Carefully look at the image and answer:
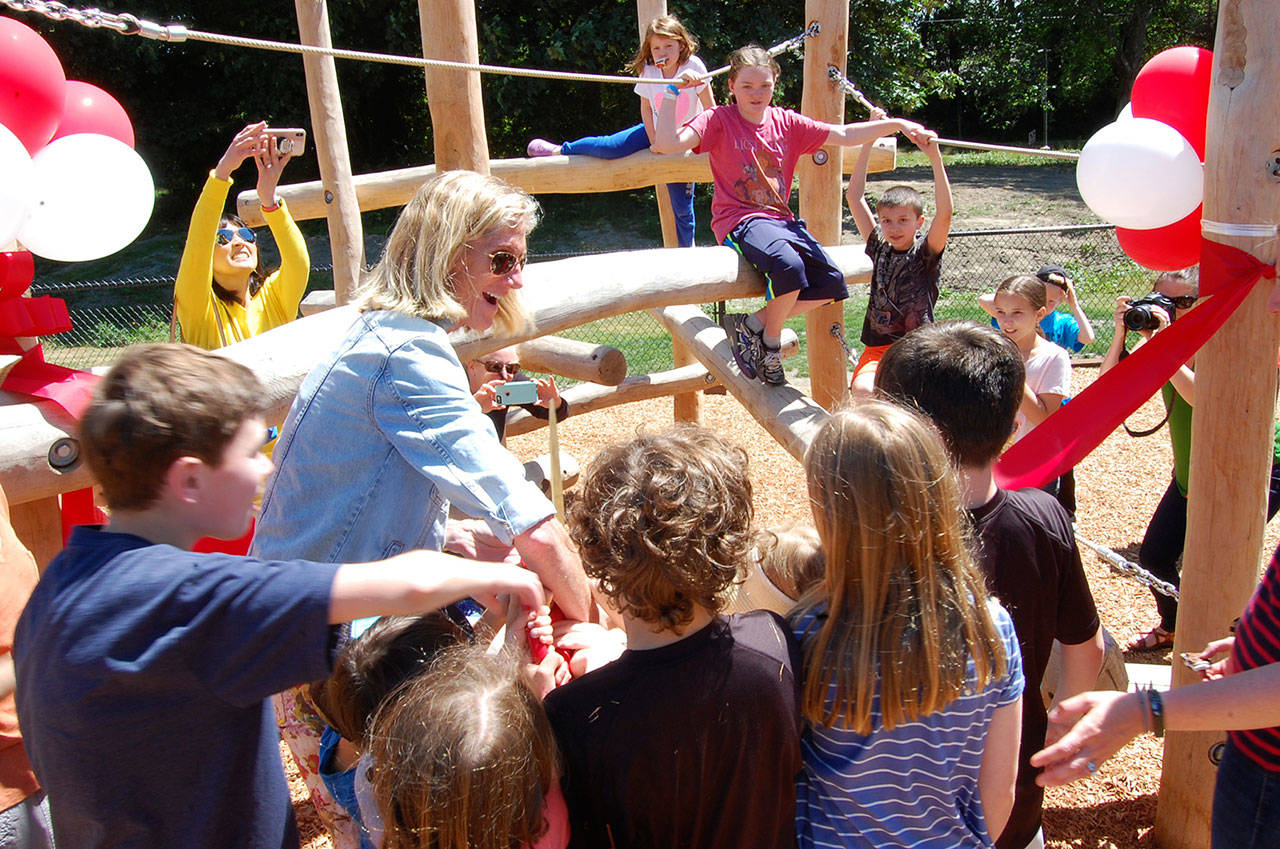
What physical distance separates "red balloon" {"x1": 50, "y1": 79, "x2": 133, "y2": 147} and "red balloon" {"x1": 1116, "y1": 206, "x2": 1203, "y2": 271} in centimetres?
301

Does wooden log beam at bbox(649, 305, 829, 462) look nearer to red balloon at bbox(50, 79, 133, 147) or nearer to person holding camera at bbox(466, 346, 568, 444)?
person holding camera at bbox(466, 346, 568, 444)

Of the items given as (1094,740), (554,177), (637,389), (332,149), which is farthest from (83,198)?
(637,389)

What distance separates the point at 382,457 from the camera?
5.74 ft

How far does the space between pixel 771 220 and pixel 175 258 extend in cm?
1593

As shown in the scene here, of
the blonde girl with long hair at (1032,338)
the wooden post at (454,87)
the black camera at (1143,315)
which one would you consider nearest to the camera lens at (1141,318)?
the black camera at (1143,315)

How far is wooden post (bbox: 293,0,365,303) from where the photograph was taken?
4574mm

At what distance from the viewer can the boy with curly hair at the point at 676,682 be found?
135 cm

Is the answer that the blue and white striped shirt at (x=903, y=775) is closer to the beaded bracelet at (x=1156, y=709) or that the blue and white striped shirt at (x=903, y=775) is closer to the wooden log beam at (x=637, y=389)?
the beaded bracelet at (x=1156, y=709)

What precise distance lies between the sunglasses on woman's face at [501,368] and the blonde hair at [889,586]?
7.33ft

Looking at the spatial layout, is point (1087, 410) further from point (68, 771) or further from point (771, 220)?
point (68, 771)

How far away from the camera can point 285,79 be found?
18.1 m

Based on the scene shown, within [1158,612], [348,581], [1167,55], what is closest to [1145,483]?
[1158,612]

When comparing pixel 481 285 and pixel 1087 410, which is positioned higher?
pixel 481 285

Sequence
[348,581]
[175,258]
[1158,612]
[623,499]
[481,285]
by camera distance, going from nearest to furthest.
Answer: [348,581]
[623,499]
[481,285]
[1158,612]
[175,258]
